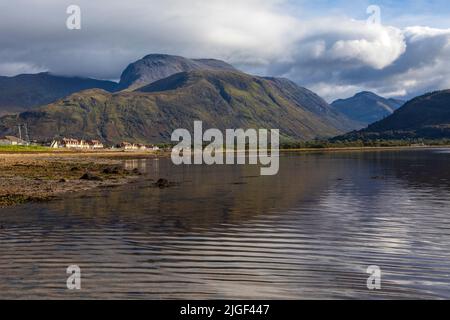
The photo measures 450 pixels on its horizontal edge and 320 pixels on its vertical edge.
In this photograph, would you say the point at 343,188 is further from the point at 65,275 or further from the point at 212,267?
the point at 65,275

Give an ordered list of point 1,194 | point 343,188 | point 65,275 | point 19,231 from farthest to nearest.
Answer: point 343,188
point 1,194
point 19,231
point 65,275

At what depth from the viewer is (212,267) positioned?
22797mm

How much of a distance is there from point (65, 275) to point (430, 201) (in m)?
39.5

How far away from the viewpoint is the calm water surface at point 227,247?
19.5m

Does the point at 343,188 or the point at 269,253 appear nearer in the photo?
the point at 269,253

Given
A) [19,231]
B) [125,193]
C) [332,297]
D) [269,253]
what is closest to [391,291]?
[332,297]

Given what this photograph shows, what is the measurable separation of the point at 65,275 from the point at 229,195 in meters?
36.4

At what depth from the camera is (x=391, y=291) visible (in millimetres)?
19000

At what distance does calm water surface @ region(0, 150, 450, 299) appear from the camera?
1945 cm

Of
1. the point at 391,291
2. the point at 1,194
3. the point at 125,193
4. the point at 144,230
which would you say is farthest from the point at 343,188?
the point at 391,291

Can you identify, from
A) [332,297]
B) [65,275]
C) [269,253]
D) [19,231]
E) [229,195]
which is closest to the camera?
[332,297]

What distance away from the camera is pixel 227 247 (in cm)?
2734

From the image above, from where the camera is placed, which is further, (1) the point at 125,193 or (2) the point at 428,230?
(1) the point at 125,193

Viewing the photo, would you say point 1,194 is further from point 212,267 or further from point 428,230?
point 428,230
